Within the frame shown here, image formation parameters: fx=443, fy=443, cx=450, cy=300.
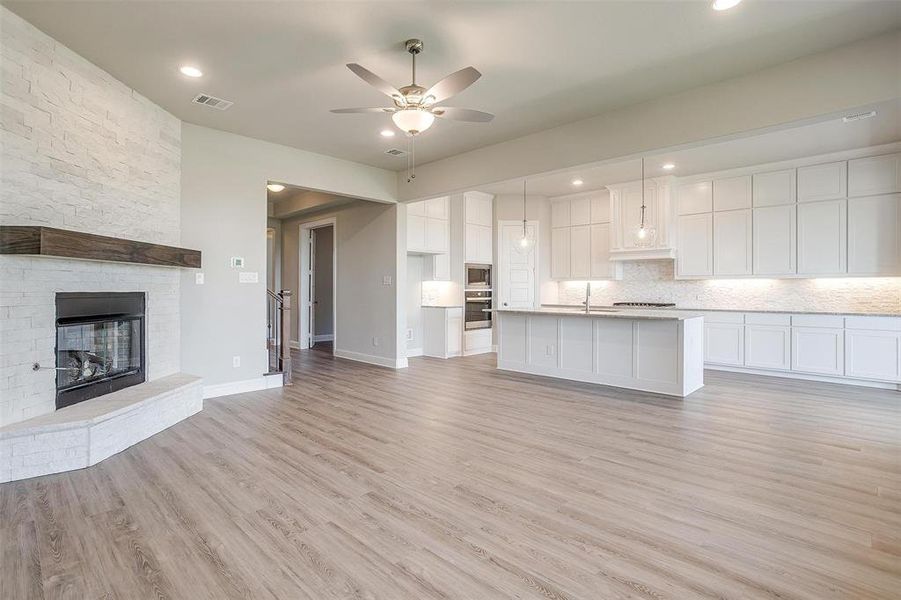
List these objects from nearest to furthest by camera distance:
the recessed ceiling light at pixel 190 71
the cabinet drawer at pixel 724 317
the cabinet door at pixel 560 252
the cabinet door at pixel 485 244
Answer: the recessed ceiling light at pixel 190 71 < the cabinet drawer at pixel 724 317 < the cabinet door at pixel 485 244 < the cabinet door at pixel 560 252

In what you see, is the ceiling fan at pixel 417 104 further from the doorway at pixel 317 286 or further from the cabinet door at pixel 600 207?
the cabinet door at pixel 600 207

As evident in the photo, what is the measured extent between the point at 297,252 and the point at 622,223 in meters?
6.37

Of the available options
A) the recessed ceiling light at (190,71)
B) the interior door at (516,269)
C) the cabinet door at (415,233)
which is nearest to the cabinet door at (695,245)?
the interior door at (516,269)

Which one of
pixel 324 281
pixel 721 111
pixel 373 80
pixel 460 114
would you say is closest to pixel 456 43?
pixel 460 114

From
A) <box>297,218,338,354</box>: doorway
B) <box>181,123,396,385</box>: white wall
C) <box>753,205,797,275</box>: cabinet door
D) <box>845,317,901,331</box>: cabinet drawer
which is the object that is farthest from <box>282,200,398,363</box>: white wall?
<box>845,317,901,331</box>: cabinet drawer

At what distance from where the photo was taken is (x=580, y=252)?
8.45 metres

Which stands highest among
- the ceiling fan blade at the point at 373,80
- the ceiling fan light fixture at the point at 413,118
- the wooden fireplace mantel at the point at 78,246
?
the ceiling fan blade at the point at 373,80

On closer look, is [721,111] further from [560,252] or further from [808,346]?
[560,252]

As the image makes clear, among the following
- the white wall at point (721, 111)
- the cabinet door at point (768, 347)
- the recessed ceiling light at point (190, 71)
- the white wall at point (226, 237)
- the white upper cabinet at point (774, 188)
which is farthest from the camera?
the white upper cabinet at point (774, 188)

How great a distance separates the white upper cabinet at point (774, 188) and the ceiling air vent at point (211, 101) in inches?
275

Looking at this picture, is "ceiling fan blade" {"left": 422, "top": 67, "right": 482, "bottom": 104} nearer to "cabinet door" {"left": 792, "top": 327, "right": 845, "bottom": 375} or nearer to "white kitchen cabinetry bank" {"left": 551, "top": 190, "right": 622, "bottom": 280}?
"white kitchen cabinetry bank" {"left": 551, "top": 190, "right": 622, "bottom": 280}

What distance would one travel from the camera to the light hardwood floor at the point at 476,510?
1.87 m

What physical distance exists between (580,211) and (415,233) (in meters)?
3.19

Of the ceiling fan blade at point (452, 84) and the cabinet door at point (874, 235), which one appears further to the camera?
the cabinet door at point (874, 235)
